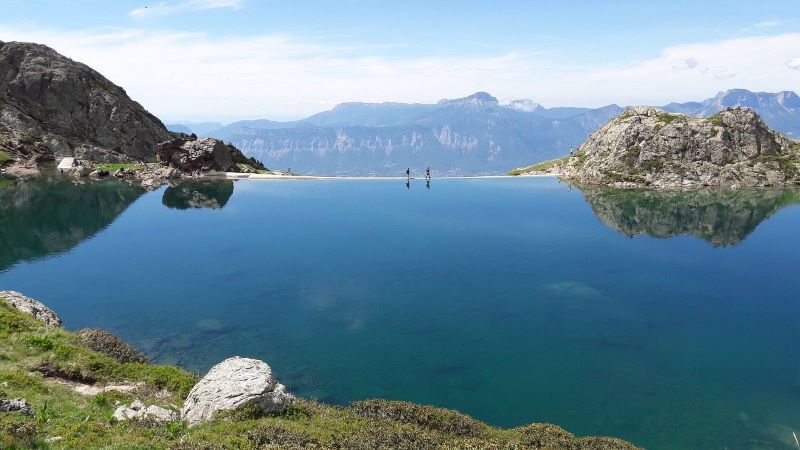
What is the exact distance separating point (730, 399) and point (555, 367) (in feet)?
45.7

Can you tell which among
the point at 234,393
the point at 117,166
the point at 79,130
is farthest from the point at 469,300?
the point at 79,130

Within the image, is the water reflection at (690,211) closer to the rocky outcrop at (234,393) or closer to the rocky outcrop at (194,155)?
the rocky outcrop at (234,393)

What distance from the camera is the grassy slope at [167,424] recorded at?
2080 centimetres

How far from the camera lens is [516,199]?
141250 millimetres

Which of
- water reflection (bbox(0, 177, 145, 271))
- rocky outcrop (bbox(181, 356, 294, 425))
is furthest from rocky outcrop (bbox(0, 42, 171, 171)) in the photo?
rocky outcrop (bbox(181, 356, 294, 425))

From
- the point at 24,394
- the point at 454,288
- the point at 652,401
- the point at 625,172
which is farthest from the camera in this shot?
the point at 625,172

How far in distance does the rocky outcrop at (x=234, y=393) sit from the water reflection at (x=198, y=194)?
104 m

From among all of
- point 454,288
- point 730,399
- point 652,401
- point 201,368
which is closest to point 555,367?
point 652,401

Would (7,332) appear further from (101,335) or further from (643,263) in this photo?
(643,263)

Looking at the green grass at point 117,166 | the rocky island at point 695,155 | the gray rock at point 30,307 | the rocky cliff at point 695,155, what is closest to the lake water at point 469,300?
the gray rock at point 30,307

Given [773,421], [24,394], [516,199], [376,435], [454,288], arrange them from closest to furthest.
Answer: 1. [376,435]
2. [24,394]
3. [773,421]
4. [454,288]
5. [516,199]

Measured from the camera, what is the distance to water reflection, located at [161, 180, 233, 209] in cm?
12675

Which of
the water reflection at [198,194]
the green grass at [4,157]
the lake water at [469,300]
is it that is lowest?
the lake water at [469,300]

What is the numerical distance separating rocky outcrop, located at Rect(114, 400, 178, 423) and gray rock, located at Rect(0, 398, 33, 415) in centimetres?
377
